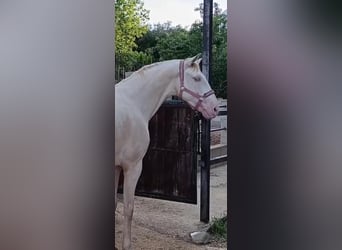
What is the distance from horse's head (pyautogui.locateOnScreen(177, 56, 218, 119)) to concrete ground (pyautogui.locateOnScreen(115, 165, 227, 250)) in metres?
0.26

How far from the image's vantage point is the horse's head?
5.26 feet

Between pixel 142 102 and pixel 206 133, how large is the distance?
1.08 ft

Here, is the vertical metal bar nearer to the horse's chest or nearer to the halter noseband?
the halter noseband

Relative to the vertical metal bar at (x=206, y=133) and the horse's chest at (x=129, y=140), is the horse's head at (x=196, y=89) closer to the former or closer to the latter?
the vertical metal bar at (x=206, y=133)

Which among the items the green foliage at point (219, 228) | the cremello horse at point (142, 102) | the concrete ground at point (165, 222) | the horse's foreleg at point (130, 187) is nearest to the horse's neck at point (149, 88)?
the cremello horse at point (142, 102)

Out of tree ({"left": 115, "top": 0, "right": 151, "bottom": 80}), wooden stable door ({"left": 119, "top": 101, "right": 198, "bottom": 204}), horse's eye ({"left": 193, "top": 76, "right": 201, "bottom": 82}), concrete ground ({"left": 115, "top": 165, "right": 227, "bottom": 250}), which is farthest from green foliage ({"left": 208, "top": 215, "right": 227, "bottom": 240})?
tree ({"left": 115, "top": 0, "right": 151, "bottom": 80})

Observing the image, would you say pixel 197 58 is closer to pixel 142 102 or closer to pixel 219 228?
pixel 142 102

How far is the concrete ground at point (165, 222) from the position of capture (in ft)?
5.22

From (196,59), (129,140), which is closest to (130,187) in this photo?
(129,140)

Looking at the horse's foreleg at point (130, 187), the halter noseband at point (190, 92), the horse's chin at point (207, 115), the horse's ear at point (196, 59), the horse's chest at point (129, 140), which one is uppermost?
the horse's ear at point (196, 59)
